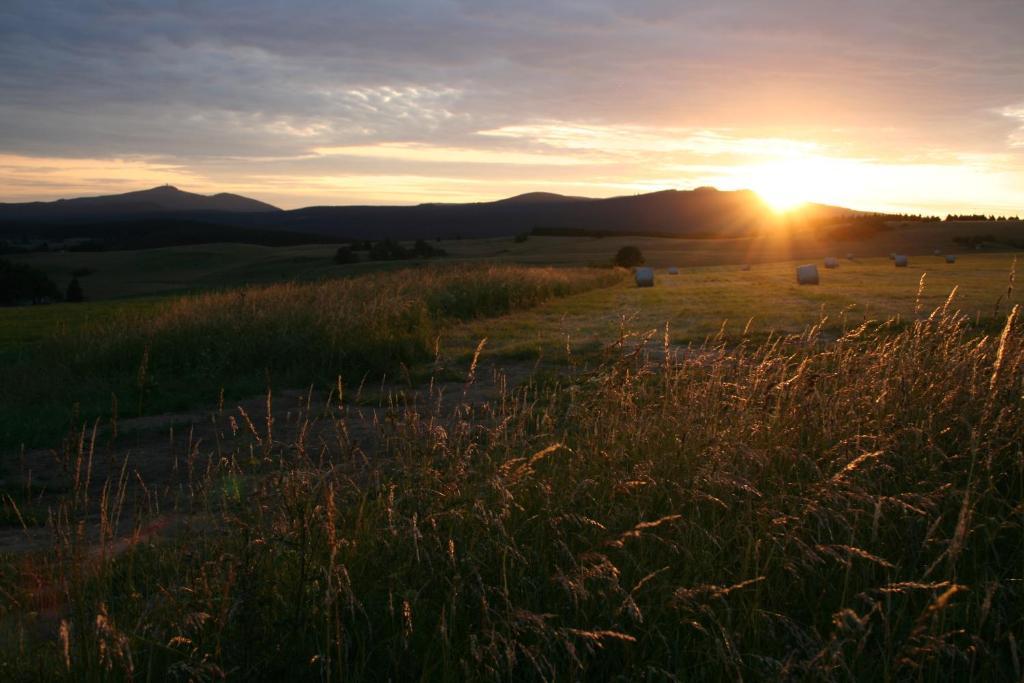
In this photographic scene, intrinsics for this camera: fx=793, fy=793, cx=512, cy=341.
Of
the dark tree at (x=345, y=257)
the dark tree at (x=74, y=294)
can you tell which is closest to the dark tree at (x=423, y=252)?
the dark tree at (x=345, y=257)

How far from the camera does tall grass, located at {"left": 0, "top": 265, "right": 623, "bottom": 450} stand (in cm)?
966

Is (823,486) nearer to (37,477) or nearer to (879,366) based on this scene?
(879,366)

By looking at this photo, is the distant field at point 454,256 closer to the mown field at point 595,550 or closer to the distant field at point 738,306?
the distant field at point 738,306

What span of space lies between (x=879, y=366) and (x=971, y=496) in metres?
1.62

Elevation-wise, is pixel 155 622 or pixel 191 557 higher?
pixel 191 557

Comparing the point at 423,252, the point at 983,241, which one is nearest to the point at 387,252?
the point at 423,252

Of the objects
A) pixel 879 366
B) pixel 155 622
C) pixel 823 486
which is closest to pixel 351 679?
pixel 155 622

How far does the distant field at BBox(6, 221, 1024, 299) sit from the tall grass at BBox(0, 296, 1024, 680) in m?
45.5

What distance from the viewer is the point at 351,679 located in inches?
111

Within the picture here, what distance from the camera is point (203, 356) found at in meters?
11.6

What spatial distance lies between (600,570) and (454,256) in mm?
68255

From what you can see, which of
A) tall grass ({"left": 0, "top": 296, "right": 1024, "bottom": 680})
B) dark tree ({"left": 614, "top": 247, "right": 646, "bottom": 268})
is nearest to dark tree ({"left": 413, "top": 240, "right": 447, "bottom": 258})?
dark tree ({"left": 614, "top": 247, "right": 646, "bottom": 268})

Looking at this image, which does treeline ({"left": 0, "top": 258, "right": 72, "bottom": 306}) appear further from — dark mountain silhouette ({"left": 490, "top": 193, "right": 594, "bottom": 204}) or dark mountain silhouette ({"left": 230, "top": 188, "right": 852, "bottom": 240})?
dark mountain silhouette ({"left": 490, "top": 193, "right": 594, "bottom": 204})

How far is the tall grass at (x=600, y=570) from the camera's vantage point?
2828 millimetres
